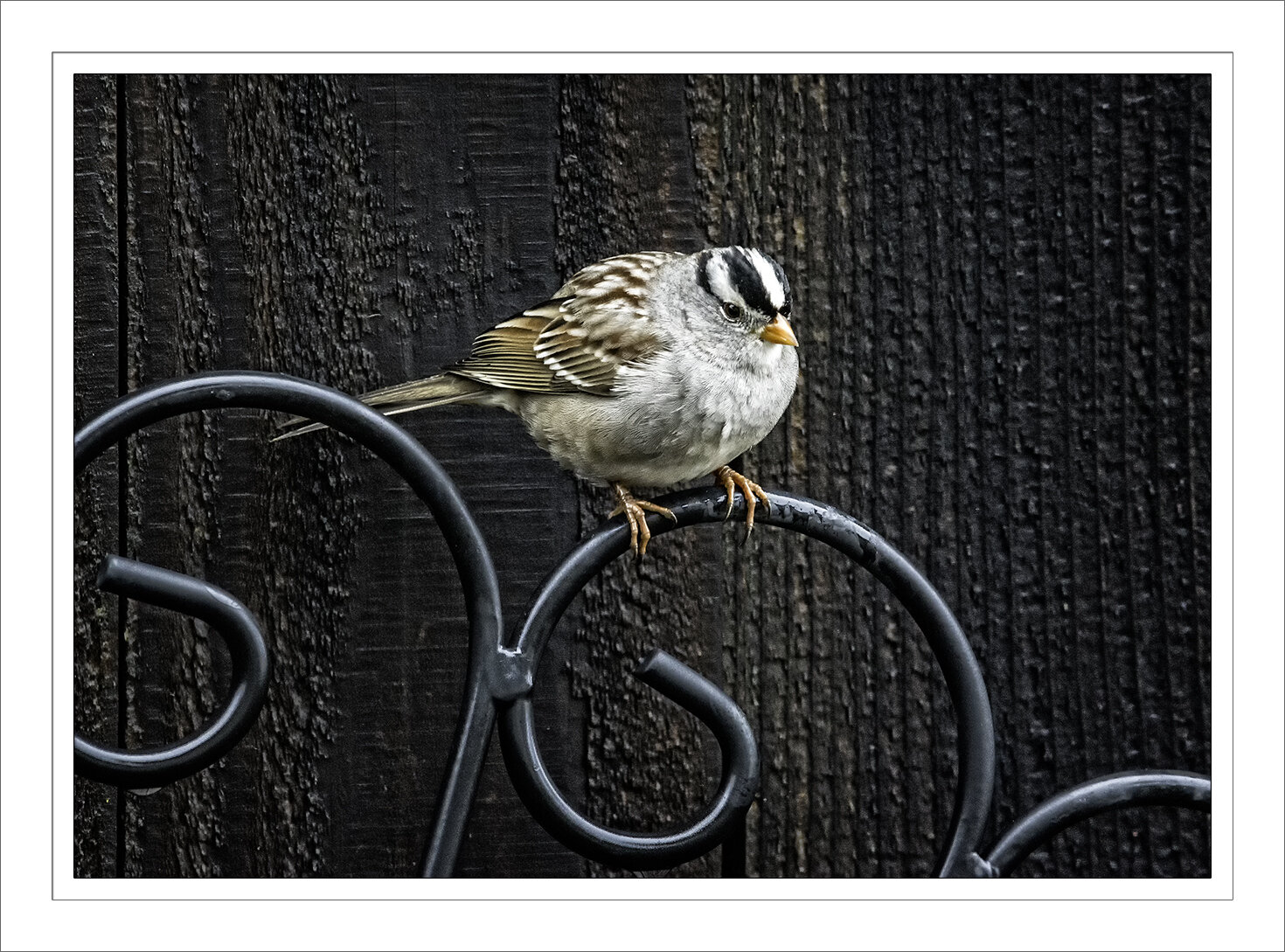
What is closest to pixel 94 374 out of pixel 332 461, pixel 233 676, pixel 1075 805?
pixel 332 461

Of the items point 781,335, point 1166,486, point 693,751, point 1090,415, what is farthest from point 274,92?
point 1166,486

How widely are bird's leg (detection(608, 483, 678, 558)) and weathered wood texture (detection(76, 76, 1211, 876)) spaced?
0.18m

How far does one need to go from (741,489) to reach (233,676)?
1.73 ft

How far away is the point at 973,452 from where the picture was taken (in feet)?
4.43

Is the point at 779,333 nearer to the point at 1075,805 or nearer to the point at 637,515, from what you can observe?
the point at 637,515

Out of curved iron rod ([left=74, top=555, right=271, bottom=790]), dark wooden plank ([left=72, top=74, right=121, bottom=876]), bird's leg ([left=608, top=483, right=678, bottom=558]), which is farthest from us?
dark wooden plank ([left=72, top=74, right=121, bottom=876])

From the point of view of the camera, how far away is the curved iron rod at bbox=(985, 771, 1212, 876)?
94 centimetres

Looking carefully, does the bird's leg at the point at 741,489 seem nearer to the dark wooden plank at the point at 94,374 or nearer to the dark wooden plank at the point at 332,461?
the dark wooden plank at the point at 332,461

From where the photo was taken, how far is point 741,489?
3.93ft

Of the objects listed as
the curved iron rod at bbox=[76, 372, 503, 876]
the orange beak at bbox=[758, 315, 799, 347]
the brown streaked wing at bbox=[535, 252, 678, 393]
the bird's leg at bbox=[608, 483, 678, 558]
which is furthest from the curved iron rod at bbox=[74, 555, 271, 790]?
the orange beak at bbox=[758, 315, 799, 347]

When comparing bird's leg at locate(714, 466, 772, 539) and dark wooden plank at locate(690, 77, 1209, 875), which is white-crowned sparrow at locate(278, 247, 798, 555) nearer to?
bird's leg at locate(714, 466, 772, 539)

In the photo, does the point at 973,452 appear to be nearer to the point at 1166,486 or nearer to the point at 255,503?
the point at 1166,486

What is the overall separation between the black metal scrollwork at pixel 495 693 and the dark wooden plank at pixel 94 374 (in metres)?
0.41

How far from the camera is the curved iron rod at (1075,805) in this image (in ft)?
3.10
